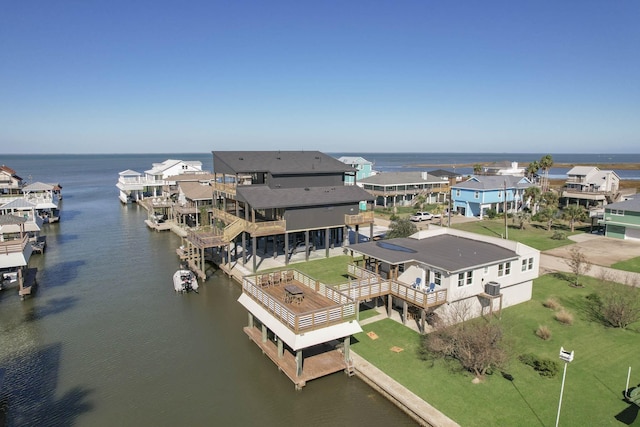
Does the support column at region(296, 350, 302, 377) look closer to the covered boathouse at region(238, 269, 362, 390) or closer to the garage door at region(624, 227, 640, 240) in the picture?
the covered boathouse at region(238, 269, 362, 390)

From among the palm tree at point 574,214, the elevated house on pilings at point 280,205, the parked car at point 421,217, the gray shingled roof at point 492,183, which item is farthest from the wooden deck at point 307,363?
the gray shingled roof at point 492,183

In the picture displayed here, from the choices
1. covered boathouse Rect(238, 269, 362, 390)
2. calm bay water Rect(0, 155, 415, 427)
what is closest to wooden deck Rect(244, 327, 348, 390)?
covered boathouse Rect(238, 269, 362, 390)

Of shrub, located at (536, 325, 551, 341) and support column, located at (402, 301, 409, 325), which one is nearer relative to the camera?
shrub, located at (536, 325, 551, 341)

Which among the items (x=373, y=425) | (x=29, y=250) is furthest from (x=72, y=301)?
(x=373, y=425)

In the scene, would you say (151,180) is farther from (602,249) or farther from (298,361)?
(602,249)

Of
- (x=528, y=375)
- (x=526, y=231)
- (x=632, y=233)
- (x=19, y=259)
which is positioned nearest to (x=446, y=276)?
(x=528, y=375)

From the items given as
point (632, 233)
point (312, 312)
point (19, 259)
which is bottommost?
point (632, 233)

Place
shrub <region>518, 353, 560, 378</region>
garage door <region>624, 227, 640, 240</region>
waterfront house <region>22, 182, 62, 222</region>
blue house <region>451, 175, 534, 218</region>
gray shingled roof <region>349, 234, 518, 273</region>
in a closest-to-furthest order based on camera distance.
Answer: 1. shrub <region>518, 353, 560, 378</region>
2. gray shingled roof <region>349, 234, 518, 273</region>
3. garage door <region>624, 227, 640, 240</region>
4. blue house <region>451, 175, 534, 218</region>
5. waterfront house <region>22, 182, 62, 222</region>

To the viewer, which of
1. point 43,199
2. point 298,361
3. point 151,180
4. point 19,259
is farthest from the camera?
point 151,180

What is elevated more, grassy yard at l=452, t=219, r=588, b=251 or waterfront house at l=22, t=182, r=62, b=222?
waterfront house at l=22, t=182, r=62, b=222
